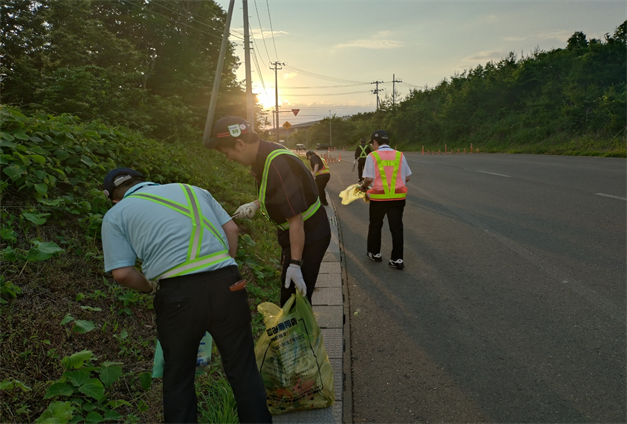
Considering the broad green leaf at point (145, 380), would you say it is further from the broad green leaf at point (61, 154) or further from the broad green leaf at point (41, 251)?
the broad green leaf at point (61, 154)

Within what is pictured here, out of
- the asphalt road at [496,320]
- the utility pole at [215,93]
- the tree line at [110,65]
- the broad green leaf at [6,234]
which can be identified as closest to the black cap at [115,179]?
the broad green leaf at [6,234]

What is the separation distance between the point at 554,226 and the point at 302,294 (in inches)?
239

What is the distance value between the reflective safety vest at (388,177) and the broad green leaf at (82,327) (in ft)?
13.0

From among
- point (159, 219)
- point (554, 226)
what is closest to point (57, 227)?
point (159, 219)

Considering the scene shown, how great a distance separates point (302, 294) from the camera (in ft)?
9.78

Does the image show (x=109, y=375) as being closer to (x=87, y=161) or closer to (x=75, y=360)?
(x=75, y=360)

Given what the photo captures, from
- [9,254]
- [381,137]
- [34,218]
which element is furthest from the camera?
[381,137]

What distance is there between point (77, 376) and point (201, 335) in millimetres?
907

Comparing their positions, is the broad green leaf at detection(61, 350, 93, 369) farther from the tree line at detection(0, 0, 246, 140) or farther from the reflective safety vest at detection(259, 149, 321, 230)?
the tree line at detection(0, 0, 246, 140)

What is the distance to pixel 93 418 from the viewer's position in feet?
8.24

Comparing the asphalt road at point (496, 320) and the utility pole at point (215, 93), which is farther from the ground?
the utility pole at point (215, 93)

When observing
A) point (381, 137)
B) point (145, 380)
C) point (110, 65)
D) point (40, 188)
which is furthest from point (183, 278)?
point (110, 65)

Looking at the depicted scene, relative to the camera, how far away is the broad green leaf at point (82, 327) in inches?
115

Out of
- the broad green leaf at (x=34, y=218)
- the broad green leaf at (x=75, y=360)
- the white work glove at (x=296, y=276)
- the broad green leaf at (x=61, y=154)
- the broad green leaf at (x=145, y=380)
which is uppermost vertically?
the broad green leaf at (x=61, y=154)
